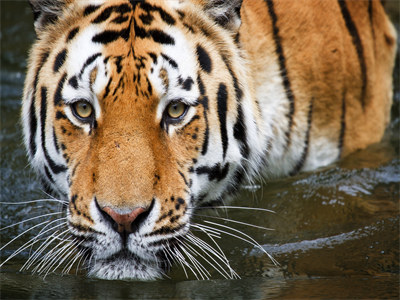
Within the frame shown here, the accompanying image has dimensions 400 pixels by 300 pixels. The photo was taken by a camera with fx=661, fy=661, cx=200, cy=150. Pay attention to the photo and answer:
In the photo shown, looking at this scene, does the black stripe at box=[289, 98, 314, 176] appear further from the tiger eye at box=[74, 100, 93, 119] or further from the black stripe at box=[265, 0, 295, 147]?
the tiger eye at box=[74, 100, 93, 119]

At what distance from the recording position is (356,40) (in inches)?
138

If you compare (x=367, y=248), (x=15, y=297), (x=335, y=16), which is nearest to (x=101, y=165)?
(x=15, y=297)

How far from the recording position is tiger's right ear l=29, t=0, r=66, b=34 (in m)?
2.64

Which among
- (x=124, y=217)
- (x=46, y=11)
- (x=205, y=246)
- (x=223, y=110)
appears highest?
(x=46, y=11)

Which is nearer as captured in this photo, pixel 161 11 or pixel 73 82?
pixel 73 82

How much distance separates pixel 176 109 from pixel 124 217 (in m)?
0.51

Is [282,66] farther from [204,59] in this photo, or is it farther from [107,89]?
[107,89]

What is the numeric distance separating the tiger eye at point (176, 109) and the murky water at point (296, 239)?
617mm

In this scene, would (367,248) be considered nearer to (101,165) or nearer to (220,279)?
(220,279)

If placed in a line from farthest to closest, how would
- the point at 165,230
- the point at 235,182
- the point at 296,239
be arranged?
1. the point at 296,239
2. the point at 235,182
3. the point at 165,230

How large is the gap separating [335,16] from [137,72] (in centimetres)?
141

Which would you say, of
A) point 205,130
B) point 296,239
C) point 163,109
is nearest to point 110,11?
point 163,109

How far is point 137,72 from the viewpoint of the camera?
A: 7.86ft

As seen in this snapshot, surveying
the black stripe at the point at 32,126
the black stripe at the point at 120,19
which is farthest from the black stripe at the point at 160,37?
the black stripe at the point at 32,126
